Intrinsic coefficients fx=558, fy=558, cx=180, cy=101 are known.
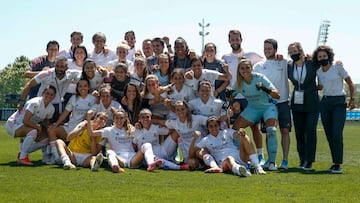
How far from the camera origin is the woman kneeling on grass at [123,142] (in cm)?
865

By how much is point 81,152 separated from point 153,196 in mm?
3248

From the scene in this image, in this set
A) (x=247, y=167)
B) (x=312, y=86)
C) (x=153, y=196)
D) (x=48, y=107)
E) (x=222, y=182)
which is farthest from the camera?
(x=48, y=107)

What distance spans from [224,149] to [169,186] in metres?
2.00

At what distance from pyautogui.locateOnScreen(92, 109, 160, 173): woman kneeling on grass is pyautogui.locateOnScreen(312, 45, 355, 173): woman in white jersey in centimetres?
277

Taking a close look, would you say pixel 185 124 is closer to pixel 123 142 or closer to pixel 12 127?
pixel 123 142

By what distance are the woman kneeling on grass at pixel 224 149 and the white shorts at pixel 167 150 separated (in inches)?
21.6

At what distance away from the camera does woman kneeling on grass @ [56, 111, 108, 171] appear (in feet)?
28.7

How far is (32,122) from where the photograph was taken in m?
9.45

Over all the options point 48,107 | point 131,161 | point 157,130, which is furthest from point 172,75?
point 48,107

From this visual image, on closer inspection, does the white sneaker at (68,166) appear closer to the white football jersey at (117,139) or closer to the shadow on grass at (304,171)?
the white football jersey at (117,139)

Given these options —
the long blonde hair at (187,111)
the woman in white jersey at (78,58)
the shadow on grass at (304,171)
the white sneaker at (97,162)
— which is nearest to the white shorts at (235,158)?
the shadow on grass at (304,171)

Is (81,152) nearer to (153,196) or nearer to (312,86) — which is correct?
(153,196)

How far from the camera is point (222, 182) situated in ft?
22.9

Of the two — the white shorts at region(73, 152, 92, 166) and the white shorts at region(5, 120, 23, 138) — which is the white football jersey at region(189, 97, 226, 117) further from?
the white shorts at region(5, 120, 23, 138)
